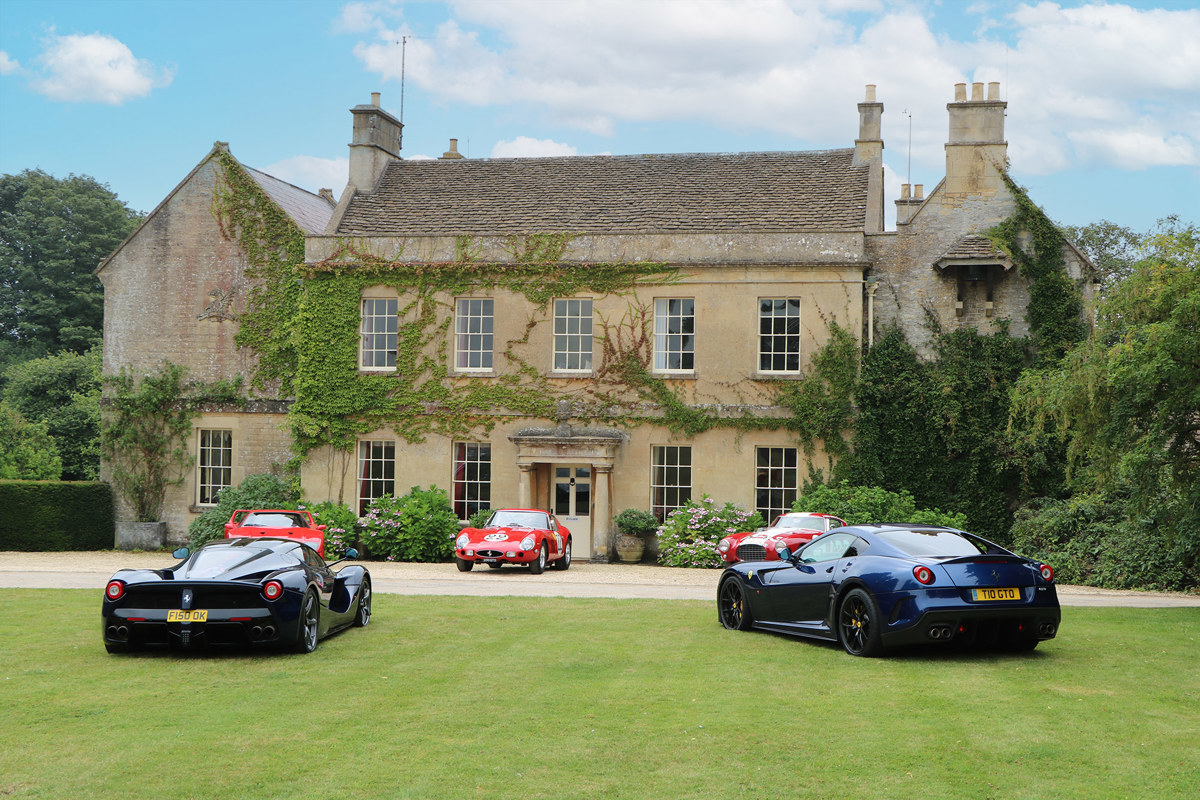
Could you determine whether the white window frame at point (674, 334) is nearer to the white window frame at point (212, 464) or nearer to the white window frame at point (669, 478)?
the white window frame at point (669, 478)

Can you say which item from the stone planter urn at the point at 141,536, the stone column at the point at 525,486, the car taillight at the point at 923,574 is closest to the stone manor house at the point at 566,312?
the stone column at the point at 525,486

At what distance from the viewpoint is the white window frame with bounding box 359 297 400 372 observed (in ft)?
88.4

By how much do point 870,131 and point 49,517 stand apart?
22756 millimetres

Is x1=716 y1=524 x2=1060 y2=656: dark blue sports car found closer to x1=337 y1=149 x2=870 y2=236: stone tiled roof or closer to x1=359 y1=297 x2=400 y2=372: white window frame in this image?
x1=337 y1=149 x2=870 y2=236: stone tiled roof

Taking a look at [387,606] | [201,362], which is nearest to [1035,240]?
[387,606]

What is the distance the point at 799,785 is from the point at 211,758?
11.3 ft

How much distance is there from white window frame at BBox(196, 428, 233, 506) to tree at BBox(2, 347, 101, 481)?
11.1 m

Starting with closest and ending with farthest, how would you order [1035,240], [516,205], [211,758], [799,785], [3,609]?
[799,785]
[211,758]
[3,609]
[1035,240]
[516,205]

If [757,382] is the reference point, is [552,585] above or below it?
below

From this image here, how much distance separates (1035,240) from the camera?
80.8 ft

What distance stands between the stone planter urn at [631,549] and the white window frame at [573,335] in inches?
165

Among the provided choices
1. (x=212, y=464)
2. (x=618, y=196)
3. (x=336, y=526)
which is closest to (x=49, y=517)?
(x=212, y=464)

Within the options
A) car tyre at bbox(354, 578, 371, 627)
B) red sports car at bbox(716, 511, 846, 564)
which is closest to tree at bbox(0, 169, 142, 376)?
red sports car at bbox(716, 511, 846, 564)

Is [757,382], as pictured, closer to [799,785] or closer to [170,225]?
[170,225]
